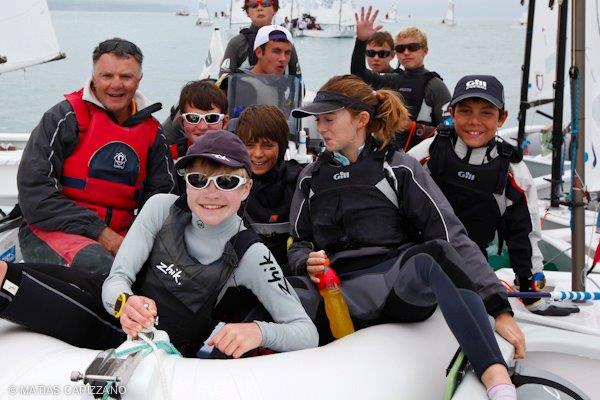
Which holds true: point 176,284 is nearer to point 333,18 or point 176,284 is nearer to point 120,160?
point 120,160

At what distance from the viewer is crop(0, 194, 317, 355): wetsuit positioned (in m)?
1.77

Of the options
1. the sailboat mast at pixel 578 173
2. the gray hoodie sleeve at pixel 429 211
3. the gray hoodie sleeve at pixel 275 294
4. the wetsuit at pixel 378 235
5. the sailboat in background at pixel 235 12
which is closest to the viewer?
the gray hoodie sleeve at pixel 275 294

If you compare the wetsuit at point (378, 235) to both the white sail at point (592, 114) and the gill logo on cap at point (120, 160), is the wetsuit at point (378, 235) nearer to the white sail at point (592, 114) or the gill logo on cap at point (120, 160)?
the gill logo on cap at point (120, 160)

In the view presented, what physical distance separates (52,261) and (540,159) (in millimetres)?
5535

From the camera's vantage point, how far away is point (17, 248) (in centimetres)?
284

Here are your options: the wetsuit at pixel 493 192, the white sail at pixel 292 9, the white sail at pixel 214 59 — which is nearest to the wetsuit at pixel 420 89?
the wetsuit at pixel 493 192

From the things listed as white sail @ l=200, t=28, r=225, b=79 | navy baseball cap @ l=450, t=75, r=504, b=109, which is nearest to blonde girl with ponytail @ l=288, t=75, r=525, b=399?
navy baseball cap @ l=450, t=75, r=504, b=109

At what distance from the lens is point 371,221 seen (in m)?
2.13

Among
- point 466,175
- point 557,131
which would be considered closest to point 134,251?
point 466,175

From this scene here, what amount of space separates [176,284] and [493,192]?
1.23m

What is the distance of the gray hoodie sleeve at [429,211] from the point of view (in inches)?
80.6

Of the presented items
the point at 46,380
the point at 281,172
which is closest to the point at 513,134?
the point at 281,172

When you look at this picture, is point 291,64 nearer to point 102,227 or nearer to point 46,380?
point 102,227

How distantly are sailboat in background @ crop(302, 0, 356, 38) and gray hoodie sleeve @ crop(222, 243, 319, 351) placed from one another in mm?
44671
